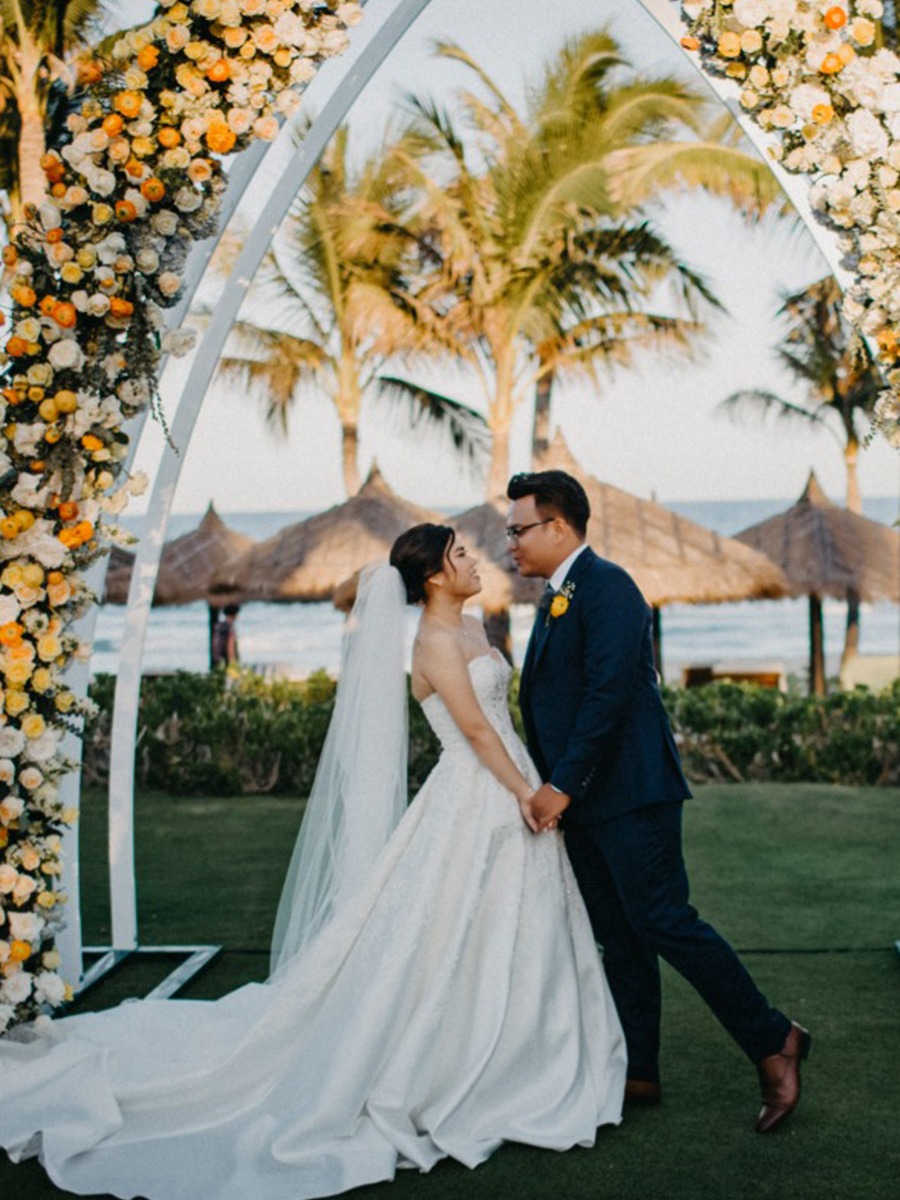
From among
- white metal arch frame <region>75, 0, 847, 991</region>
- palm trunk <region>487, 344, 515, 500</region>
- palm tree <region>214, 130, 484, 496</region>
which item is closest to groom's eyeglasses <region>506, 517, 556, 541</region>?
white metal arch frame <region>75, 0, 847, 991</region>

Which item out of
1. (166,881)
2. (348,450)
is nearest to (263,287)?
(348,450)

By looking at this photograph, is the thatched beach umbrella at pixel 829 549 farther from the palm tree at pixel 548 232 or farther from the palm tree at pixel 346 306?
the palm tree at pixel 346 306

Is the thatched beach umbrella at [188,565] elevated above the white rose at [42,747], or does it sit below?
above

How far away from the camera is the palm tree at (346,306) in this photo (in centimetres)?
1705

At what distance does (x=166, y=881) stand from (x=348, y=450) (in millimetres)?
13476

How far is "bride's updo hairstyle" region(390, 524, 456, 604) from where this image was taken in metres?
4.60

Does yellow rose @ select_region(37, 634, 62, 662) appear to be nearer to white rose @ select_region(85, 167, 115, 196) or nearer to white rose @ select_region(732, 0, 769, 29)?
white rose @ select_region(85, 167, 115, 196)

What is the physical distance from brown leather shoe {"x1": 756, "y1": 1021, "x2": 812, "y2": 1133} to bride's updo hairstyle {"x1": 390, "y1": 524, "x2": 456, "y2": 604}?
181 centimetres

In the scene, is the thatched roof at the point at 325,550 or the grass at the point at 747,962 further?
the thatched roof at the point at 325,550

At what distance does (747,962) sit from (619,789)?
214 cm

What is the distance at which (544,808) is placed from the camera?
430 centimetres

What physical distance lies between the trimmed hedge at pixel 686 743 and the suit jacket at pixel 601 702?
677cm

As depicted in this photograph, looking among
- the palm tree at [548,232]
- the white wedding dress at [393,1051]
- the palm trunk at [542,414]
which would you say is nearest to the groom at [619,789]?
the white wedding dress at [393,1051]

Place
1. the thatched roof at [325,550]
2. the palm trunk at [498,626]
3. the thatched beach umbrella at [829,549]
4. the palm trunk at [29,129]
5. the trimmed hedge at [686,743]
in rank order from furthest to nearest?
the palm trunk at [498,626], the thatched beach umbrella at [829,549], the thatched roof at [325,550], the palm trunk at [29,129], the trimmed hedge at [686,743]
